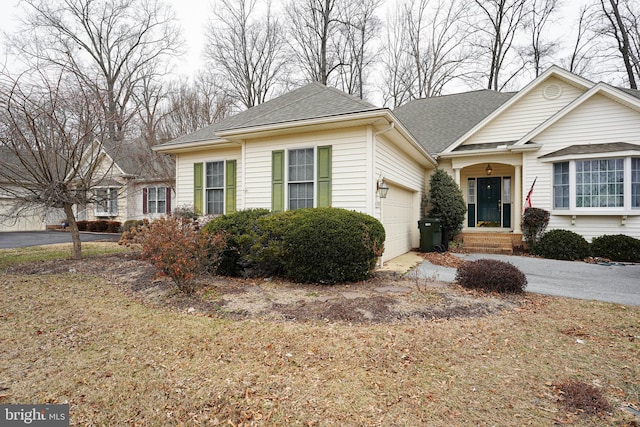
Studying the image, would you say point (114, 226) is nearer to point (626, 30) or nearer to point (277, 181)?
point (277, 181)

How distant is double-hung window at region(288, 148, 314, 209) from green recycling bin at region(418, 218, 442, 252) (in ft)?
14.8

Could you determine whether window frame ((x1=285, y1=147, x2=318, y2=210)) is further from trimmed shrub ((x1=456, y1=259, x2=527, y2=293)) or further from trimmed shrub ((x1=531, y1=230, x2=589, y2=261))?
trimmed shrub ((x1=531, y1=230, x2=589, y2=261))

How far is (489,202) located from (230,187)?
10057 mm

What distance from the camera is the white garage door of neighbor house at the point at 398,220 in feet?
28.8

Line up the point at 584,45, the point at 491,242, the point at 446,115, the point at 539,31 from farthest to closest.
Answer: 1. the point at 539,31
2. the point at 584,45
3. the point at 446,115
4. the point at 491,242

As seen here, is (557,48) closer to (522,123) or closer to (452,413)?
(522,123)

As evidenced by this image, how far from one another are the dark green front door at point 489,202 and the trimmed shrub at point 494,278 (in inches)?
303

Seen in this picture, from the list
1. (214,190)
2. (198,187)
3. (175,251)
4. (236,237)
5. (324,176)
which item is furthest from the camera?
(198,187)

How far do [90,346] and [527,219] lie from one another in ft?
37.9

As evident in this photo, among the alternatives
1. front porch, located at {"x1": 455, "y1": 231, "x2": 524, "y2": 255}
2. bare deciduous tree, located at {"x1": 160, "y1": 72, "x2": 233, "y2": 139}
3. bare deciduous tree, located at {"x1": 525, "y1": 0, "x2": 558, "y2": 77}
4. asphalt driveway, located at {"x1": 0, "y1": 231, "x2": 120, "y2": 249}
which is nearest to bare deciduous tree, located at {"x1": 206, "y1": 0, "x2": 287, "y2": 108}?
bare deciduous tree, located at {"x1": 160, "y1": 72, "x2": 233, "y2": 139}

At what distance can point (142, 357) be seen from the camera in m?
3.29

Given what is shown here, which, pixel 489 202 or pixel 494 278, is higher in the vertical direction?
pixel 489 202

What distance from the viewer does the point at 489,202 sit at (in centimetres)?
1302

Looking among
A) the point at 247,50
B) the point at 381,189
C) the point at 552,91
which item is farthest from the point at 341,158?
the point at 247,50
